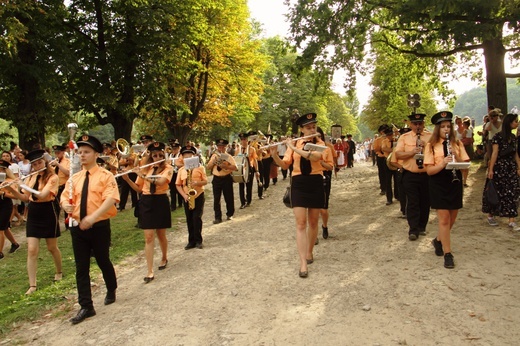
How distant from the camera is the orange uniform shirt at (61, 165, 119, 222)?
5418mm

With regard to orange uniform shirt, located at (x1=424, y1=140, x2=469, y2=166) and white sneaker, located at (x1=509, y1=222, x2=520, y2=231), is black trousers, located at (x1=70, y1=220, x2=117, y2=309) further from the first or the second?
white sneaker, located at (x1=509, y1=222, x2=520, y2=231)

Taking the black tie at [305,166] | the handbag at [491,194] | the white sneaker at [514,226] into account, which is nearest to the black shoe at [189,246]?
the black tie at [305,166]

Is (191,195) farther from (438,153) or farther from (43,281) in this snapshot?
(438,153)

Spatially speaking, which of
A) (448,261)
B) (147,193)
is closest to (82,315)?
(147,193)

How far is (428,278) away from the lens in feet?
19.0

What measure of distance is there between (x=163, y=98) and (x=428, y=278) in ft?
58.2

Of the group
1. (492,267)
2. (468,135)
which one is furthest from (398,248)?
Answer: (468,135)

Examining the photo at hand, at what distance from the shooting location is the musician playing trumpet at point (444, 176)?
6.16m

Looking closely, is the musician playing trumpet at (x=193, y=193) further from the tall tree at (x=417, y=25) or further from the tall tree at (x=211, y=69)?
the tall tree at (x=211, y=69)

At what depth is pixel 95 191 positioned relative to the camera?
17.9 ft

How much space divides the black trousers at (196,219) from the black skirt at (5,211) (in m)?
3.78

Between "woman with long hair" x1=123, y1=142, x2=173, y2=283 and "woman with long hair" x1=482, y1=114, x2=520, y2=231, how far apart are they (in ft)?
19.2

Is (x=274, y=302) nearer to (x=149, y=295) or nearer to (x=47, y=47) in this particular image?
(x=149, y=295)

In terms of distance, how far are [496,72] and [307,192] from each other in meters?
11.8
